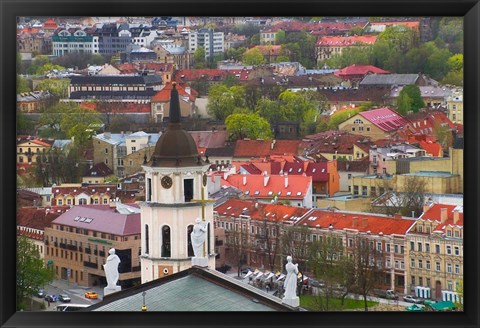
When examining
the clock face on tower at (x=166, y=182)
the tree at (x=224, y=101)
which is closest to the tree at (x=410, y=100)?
the tree at (x=224, y=101)

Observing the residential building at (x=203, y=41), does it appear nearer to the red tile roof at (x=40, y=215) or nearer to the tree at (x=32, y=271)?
the red tile roof at (x=40, y=215)

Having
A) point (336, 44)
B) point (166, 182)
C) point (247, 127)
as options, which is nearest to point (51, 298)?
point (166, 182)

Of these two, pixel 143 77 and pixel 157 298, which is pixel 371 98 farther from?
pixel 157 298

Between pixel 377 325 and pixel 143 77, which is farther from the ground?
pixel 143 77

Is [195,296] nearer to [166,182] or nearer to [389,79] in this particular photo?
[166,182]

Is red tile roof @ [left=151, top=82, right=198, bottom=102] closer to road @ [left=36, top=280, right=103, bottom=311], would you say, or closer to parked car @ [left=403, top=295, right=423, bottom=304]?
road @ [left=36, top=280, right=103, bottom=311]

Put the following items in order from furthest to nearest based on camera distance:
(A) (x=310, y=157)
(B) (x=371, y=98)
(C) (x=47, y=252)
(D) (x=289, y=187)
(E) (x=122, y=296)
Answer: (B) (x=371, y=98) < (A) (x=310, y=157) < (D) (x=289, y=187) < (C) (x=47, y=252) < (E) (x=122, y=296)

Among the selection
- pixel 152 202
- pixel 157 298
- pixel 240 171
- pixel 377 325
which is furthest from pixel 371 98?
pixel 377 325

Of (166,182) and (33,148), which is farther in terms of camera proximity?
(33,148)
